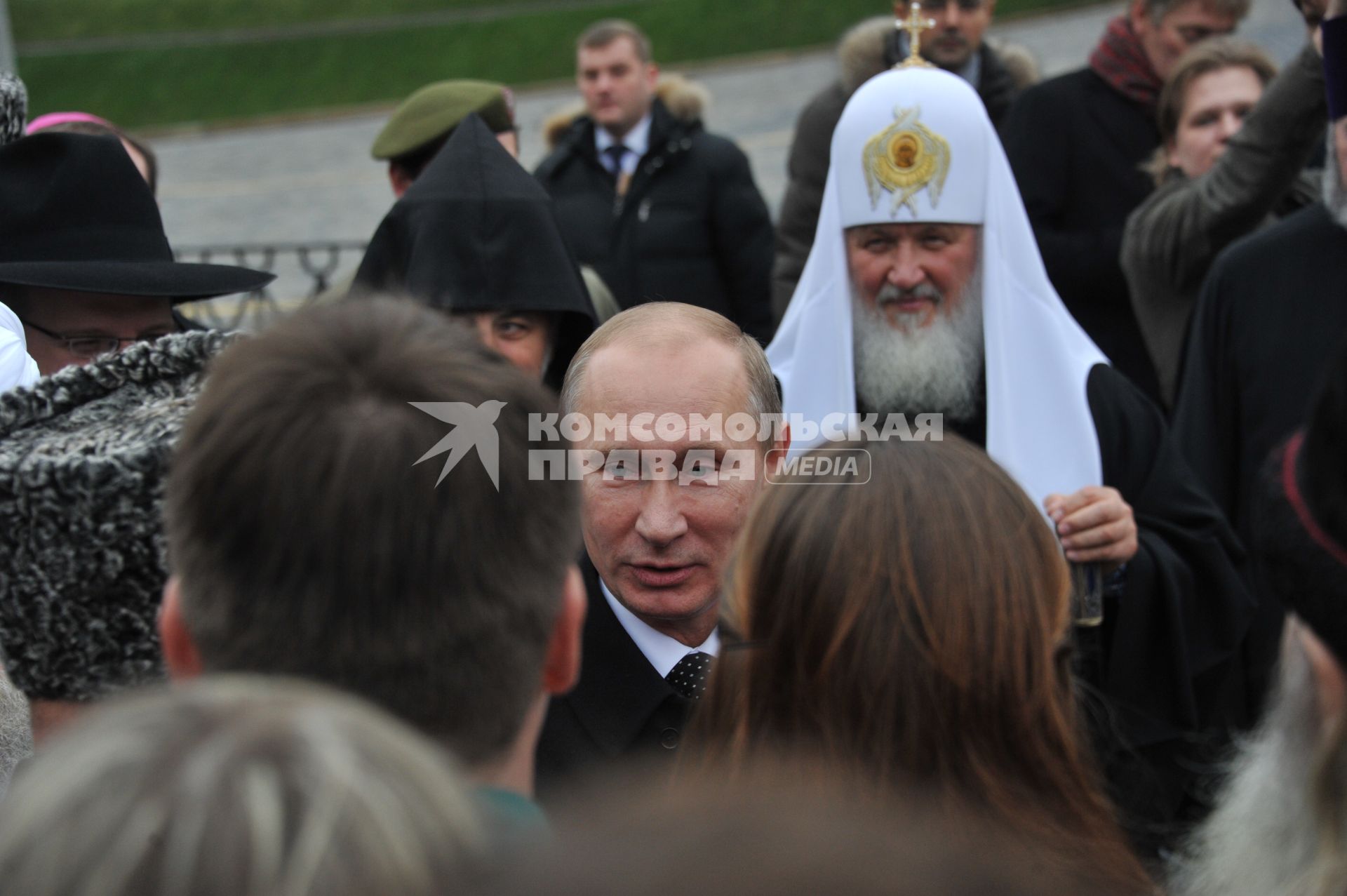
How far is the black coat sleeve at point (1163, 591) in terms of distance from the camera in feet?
11.0

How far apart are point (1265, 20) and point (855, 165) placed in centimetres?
1653

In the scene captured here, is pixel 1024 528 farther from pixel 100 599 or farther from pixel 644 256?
pixel 644 256

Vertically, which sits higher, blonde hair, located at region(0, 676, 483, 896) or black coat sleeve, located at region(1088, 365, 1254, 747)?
blonde hair, located at region(0, 676, 483, 896)

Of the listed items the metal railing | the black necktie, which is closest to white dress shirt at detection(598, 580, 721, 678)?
the black necktie

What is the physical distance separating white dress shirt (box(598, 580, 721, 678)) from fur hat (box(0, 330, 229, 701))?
3.54ft

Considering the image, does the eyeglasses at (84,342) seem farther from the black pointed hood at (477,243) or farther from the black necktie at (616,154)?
the black necktie at (616,154)

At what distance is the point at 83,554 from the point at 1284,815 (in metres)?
1.45

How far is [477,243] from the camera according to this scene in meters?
3.95

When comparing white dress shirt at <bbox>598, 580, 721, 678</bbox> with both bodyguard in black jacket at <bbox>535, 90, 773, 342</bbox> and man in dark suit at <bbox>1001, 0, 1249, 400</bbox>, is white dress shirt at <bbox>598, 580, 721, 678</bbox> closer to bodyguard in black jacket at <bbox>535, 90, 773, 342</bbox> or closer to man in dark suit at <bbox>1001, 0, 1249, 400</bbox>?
man in dark suit at <bbox>1001, 0, 1249, 400</bbox>

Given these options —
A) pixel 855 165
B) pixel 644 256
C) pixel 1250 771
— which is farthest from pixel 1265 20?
pixel 1250 771

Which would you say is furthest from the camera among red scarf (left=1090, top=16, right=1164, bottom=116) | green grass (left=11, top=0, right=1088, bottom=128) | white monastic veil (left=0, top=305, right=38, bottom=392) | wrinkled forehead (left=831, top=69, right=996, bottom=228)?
green grass (left=11, top=0, right=1088, bottom=128)

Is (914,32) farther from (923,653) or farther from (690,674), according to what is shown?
(923,653)

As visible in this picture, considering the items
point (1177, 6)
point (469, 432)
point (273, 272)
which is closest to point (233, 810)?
point (469, 432)

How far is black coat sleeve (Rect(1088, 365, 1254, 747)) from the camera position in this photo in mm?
3352
